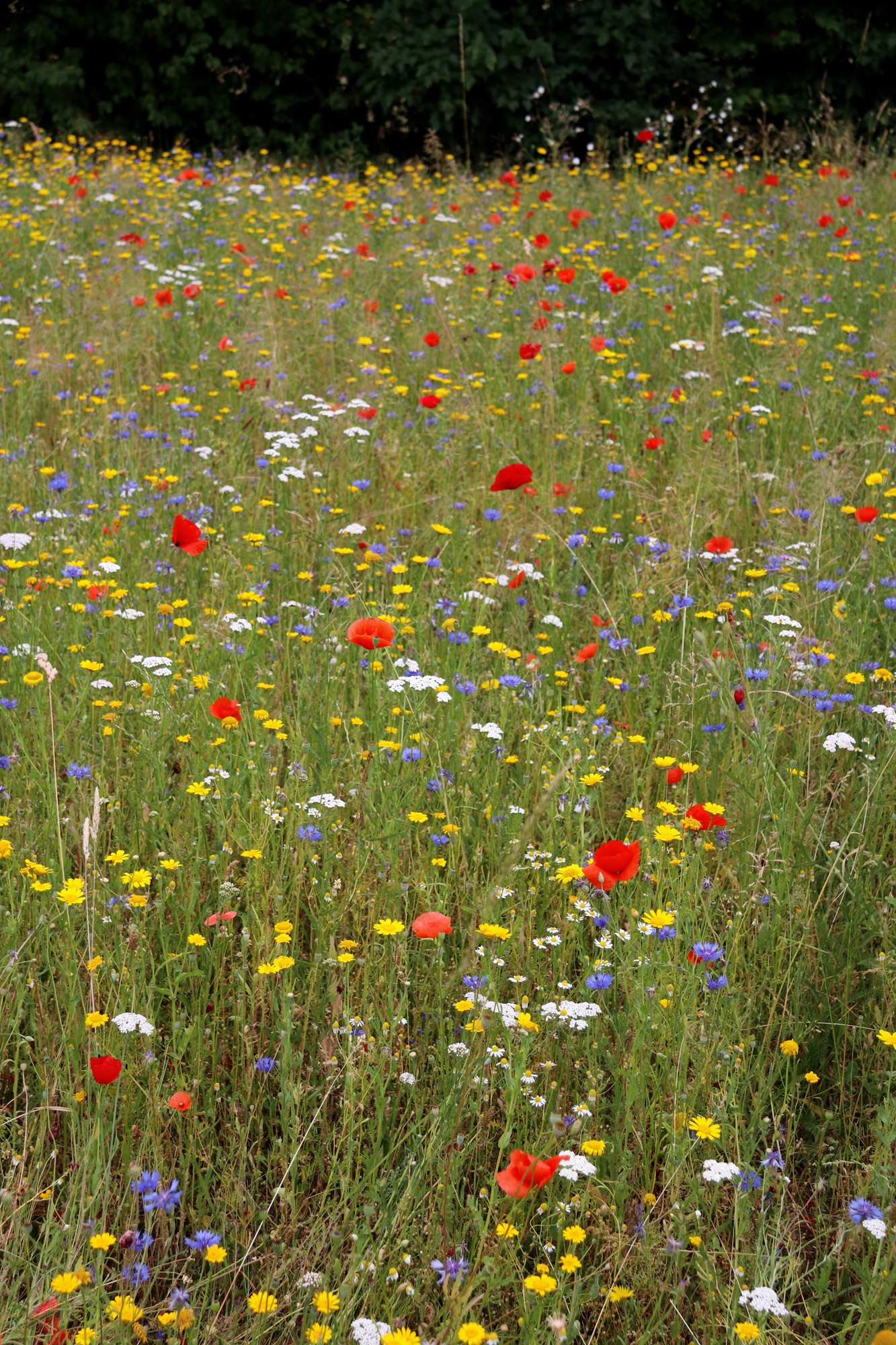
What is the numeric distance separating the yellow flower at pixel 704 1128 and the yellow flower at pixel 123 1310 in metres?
0.81

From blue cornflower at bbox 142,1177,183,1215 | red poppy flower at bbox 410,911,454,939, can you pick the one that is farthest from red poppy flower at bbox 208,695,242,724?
blue cornflower at bbox 142,1177,183,1215

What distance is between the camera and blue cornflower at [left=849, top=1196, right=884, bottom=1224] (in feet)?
4.75

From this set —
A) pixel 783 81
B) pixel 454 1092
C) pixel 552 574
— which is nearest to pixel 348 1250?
pixel 454 1092

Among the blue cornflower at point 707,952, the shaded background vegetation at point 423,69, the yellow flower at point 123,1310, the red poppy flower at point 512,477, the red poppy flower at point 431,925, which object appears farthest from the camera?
the shaded background vegetation at point 423,69

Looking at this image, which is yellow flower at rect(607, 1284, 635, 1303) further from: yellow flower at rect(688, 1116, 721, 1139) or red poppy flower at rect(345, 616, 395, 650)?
red poppy flower at rect(345, 616, 395, 650)

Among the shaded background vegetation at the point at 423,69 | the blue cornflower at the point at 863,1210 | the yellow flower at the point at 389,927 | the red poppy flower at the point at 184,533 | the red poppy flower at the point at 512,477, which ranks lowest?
the blue cornflower at the point at 863,1210

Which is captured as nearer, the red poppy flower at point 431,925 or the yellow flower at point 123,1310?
the yellow flower at point 123,1310

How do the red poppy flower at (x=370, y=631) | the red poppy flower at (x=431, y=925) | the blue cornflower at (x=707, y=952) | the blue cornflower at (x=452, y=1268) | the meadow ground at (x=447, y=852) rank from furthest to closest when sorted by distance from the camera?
the red poppy flower at (x=370, y=631) < the blue cornflower at (x=707, y=952) < the red poppy flower at (x=431, y=925) < the meadow ground at (x=447, y=852) < the blue cornflower at (x=452, y=1268)

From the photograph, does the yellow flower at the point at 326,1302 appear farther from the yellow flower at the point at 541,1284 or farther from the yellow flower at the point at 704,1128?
the yellow flower at the point at 704,1128

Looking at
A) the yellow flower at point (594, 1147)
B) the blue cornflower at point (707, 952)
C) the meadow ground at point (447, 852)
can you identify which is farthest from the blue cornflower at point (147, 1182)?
the blue cornflower at point (707, 952)

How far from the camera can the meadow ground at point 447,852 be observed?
1.50 meters

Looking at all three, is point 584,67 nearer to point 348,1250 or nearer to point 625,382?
point 625,382

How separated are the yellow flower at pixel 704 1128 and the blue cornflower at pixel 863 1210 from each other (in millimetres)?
199

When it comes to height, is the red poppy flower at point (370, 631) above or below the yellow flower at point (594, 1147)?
above
